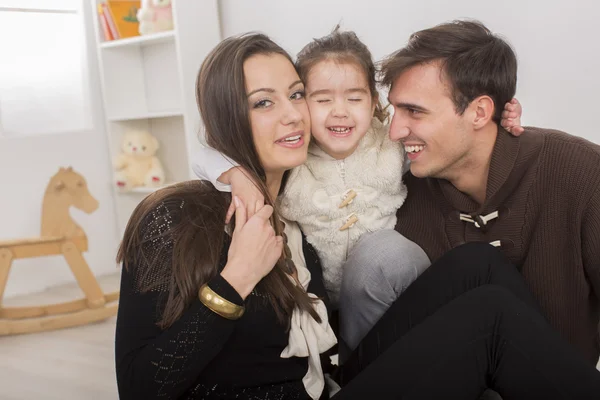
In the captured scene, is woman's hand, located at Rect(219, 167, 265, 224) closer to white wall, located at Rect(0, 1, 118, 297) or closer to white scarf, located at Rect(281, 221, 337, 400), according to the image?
white scarf, located at Rect(281, 221, 337, 400)

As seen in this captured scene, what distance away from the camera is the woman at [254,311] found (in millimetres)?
1179

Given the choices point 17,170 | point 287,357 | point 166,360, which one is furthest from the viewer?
point 17,170

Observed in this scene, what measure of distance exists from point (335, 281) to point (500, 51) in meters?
0.74

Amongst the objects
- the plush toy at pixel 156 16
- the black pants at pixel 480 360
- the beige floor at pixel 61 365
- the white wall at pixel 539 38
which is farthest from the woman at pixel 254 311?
the plush toy at pixel 156 16

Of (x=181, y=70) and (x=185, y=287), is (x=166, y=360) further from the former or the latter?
(x=181, y=70)

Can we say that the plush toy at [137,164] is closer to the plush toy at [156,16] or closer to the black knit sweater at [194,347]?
the plush toy at [156,16]

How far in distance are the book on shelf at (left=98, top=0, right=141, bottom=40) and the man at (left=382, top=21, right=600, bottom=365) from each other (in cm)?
254

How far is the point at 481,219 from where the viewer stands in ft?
5.39

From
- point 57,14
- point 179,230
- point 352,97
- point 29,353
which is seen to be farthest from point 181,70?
point 179,230

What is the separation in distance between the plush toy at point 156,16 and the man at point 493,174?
2162mm

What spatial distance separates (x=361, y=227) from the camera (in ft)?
5.66

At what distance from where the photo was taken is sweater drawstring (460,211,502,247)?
161 cm

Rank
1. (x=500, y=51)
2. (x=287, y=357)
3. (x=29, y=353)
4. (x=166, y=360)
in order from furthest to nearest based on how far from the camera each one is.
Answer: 1. (x=29, y=353)
2. (x=500, y=51)
3. (x=287, y=357)
4. (x=166, y=360)

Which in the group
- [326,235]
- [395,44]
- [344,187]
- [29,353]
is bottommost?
[29,353]
